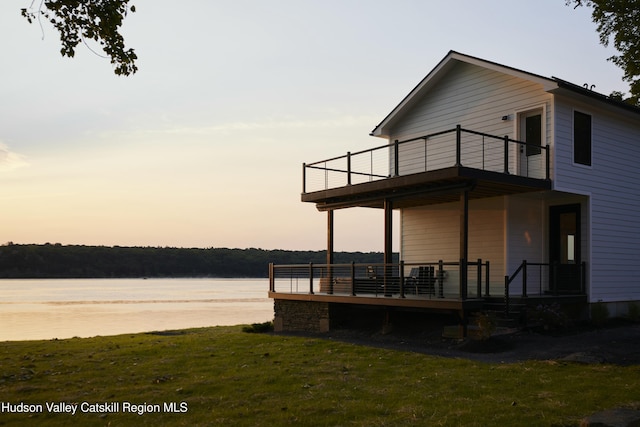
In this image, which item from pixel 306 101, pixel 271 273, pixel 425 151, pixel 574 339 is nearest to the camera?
pixel 574 339

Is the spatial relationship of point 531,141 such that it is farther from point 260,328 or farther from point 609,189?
point 260,328

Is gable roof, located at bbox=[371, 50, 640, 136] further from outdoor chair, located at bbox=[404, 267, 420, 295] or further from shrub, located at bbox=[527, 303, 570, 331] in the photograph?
shrub, located at bbox=[527, 303, 570, 331]

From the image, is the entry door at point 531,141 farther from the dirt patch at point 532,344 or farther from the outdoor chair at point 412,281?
the dirt patch at point 532,344

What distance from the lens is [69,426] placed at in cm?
972

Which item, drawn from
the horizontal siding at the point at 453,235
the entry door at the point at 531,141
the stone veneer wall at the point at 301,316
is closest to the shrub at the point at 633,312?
the horizontal siding at the point at 453,235

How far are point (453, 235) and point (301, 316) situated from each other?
555 centimetres

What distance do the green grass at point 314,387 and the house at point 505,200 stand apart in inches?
176

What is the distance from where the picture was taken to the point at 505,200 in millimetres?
19609

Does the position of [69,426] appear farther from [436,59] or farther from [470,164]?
[436,59]

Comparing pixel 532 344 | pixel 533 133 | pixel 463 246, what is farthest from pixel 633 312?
pixel 463 246

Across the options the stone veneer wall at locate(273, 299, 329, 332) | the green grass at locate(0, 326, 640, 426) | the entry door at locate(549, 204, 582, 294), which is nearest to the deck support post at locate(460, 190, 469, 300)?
the green grass at locate(0, 326, 640, 426)

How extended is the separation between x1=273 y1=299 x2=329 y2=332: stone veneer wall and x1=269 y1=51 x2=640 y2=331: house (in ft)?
0.12

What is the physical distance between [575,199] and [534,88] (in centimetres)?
349


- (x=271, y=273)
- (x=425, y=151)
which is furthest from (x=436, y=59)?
(x=271, y=273)
